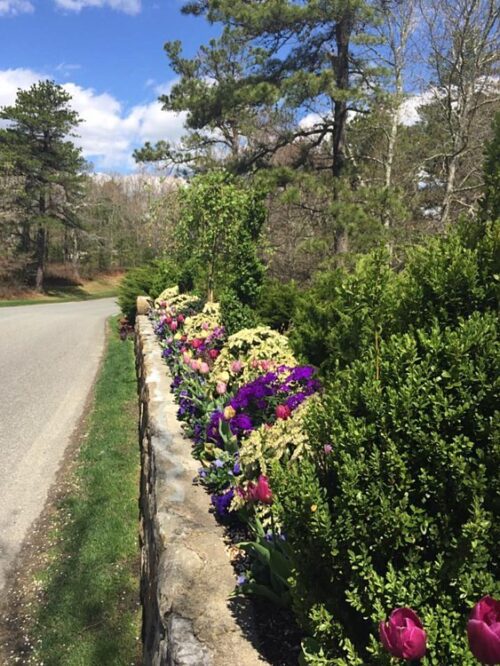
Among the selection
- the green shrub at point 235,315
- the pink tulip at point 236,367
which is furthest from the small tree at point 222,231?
the pink tulip at point 236,367

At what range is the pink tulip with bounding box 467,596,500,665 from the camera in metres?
0.99

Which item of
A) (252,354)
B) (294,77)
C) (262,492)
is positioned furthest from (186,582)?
(294,77)

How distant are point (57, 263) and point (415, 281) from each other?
44.8 m

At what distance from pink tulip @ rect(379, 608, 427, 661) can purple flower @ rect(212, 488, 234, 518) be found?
147cm

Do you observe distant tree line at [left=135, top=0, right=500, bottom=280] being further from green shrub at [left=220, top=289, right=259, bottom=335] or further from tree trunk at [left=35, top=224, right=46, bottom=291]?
tree trunk at [left=35, top=224, right=46, bottom=291]

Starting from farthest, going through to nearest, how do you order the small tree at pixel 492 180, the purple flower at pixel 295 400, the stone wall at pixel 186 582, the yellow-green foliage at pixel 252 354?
the yellow-green foliage at pixel 252 354 → the purple flower at pixel 295 400 → the small tree at pixel 492 180 → the stone wall at pixel 186 582

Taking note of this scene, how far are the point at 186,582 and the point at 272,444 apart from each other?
2.38ft

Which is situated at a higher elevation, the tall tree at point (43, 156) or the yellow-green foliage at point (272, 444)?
the tall tree at point (43, 156)

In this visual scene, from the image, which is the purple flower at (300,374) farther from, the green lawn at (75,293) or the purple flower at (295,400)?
the green lawn at (75,293)

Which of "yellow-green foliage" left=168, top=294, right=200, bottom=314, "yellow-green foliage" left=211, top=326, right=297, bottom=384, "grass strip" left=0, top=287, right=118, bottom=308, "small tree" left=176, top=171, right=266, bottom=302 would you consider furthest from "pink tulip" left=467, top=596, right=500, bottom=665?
"grass strip" left=0, top=287, right=118, bottom=308

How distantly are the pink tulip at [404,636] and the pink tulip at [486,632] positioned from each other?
117 millimetres

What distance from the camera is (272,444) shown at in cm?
244

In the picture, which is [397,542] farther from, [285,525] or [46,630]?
[46,630]

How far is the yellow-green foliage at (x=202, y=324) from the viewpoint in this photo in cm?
582
